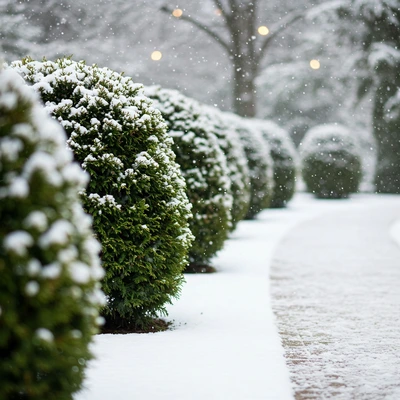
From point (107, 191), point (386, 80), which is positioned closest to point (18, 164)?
point (107, 191)

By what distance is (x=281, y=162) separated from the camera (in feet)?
63.9

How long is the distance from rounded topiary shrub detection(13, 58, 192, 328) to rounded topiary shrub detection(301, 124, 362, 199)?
1945 centimetres

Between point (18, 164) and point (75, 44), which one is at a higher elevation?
point (75, 44)

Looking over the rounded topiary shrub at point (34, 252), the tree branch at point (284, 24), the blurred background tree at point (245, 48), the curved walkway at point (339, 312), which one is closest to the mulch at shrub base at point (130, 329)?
the curved walkway at point (339, 312)

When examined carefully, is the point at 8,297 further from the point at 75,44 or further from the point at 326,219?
the point at 75,44

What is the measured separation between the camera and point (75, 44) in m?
20.0

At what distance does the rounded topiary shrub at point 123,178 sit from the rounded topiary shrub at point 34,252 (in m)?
2.50

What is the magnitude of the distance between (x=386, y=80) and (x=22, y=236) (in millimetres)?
24570

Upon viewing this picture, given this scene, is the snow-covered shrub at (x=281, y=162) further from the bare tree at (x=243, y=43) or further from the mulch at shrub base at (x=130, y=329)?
the mulch at shrub base at (x=130, y=329)

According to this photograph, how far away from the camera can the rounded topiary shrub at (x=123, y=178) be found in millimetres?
5109

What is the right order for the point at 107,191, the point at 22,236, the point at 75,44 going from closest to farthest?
the point at 22,236
the point at 107,191
the point at 75,44

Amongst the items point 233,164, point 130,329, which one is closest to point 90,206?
point 130,329

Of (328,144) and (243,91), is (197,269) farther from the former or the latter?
(328,144)

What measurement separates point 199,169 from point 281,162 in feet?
37.0
